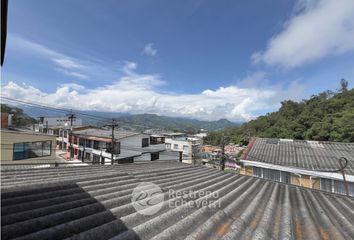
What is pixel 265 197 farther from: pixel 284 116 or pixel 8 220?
pixel 284 116

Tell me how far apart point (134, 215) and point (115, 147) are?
1024 inches

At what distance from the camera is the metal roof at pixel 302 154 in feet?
46.0

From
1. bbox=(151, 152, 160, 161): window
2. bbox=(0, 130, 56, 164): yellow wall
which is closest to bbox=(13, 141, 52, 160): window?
bbox=(0, 130, 56, 164): yellow wall

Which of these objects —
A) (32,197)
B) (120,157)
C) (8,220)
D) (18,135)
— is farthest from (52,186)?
(120,157)

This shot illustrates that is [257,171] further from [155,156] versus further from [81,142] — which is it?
[81,142]

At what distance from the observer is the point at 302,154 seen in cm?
1593

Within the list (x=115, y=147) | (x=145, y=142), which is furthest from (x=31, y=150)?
(x=145, y=142)

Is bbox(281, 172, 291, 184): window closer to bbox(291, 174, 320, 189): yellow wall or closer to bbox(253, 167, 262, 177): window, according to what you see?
bbox(291, 174, 320, 189): yellow wall

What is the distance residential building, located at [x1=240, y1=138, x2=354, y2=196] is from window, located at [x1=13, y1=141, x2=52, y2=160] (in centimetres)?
1980

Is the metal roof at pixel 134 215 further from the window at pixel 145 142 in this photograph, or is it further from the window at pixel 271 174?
the window at pixel 145 142

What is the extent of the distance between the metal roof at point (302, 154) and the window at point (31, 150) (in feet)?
65.1

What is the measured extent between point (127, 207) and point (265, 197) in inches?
129

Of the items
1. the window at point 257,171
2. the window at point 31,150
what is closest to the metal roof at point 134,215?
the window at point 257,171

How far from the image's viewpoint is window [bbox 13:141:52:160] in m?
18.0
